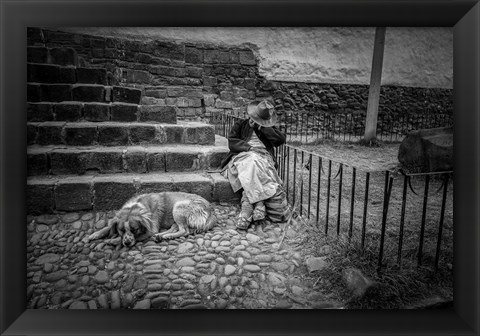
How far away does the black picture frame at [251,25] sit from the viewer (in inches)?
82.0

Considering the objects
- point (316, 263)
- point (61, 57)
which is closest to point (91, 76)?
point (61, 57)

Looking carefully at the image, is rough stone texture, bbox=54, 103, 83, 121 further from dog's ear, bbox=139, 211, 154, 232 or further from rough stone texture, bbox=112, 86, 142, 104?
dog's ear, bbox=139, 211, 154, 232

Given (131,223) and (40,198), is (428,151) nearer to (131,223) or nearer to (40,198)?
(131,223)

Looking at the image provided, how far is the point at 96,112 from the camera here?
4.12 meters

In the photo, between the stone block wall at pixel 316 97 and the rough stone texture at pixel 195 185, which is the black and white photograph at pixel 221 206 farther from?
the stone block wall at pixel 316 97

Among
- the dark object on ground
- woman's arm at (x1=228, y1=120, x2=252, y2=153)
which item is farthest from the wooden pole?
woman's arm at (x1=228, y1=120, x2=252, y2=153)

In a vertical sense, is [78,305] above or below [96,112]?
below

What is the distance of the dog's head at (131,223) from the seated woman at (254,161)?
921mm

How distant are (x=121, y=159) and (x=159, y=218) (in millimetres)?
1101

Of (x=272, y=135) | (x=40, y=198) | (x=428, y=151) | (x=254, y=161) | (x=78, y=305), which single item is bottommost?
(x=78, y=305)

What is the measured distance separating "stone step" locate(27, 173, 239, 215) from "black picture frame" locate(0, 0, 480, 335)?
0.94 metres
